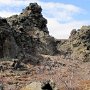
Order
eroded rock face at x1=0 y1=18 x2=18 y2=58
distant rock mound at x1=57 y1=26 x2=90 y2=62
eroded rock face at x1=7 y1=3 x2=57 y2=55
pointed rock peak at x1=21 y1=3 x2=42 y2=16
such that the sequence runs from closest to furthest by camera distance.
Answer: eroded rock face at x1=0 y1=18 x2=18 y2=58 < eroded rock face at x1=7 y1=3 x2=57 y2=55 < distant rock mound at x1=57 y1=26 x2=90 y2=62 < pointed rock peak at x1=21 y1=3 x2=42 y2=16

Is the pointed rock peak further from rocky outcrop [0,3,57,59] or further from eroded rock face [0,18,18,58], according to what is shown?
eroded rock face [0,18,18,58]

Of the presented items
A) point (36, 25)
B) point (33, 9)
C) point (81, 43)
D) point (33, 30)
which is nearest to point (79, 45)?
point (81, 43)

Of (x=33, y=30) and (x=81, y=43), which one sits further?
(x=81, y=43)

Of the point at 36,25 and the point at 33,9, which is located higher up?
the point at 33,9

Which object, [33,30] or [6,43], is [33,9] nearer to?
[33,30]

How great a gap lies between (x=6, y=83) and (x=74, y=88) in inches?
162

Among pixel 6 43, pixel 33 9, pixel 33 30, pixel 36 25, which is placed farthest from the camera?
pixel 33 9

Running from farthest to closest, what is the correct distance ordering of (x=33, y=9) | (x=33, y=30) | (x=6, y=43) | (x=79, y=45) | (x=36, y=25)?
(x=79, y=45) → (x=33, y=9) → (x=36, y=25) → (x=33, y=30) → (x=6, y=43)

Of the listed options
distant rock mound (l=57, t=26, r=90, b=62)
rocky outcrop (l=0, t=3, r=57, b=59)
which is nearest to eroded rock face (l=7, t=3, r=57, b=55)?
rocky outcrop (l=0, t=3, r=57, b=59)

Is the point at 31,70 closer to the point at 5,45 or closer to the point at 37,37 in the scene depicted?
the point at 5,45

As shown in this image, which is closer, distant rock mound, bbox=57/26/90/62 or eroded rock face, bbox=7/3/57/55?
eroded rock face, bbox=7/3/57/55

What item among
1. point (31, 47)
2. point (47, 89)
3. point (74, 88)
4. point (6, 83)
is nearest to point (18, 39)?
point (31, 47)

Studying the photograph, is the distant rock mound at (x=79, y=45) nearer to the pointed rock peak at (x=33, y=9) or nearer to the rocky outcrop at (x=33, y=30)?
the rocky outcrop at (x=33, y=30)

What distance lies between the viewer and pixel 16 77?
22.6m
